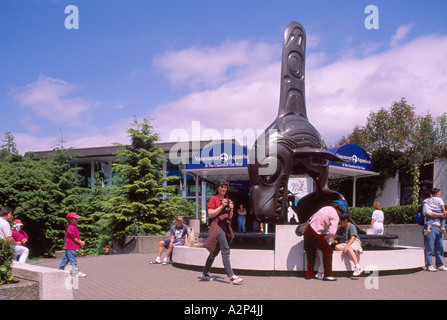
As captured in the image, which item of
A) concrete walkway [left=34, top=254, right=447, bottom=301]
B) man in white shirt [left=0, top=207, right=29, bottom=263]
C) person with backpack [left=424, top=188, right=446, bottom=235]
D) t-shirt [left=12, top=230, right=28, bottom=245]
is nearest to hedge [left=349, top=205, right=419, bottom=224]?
person with backpack [left=424, top=188, right=446, bottom=235]

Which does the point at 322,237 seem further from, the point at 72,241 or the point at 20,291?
the point at 20,291


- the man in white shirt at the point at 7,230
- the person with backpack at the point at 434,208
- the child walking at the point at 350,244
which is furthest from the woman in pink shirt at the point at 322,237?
the man in white shirt at the point at 7,230

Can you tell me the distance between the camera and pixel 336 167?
2050cm

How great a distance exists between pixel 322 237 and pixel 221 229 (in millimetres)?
2032

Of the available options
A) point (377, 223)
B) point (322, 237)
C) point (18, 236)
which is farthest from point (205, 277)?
point (377, 223)

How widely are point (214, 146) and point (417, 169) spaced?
38.1 ft

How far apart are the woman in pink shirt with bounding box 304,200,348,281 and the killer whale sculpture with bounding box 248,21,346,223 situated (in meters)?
1.58

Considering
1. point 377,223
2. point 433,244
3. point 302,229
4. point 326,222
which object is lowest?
point 433,244

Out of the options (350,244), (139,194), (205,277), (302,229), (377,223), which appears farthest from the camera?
(139,194)

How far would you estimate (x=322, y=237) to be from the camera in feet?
26.5

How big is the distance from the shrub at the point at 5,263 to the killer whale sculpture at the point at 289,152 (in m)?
5.54
